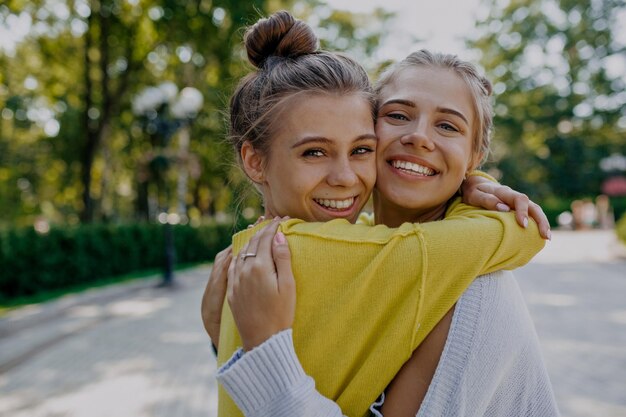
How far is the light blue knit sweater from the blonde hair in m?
0.59

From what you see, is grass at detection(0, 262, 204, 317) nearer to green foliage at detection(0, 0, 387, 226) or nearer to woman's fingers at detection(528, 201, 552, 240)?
green foliage at detection(0, 0, 387, 226)

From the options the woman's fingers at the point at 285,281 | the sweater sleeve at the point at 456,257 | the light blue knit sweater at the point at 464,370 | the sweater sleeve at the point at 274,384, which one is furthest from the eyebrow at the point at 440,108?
the sweater sleeve at the point at 274,384

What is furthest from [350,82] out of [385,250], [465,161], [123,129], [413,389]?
[123,129]

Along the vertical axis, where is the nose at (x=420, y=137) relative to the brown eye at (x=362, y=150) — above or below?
above

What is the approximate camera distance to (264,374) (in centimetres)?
122

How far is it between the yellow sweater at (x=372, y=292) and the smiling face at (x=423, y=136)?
0.37m

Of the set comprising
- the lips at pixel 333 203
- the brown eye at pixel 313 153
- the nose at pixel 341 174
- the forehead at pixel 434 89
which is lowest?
the lips at pixel 333 203

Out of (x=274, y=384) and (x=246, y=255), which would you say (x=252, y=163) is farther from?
(x=274, y=384)

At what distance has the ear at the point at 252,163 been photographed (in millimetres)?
Result: 1792

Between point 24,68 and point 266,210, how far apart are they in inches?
827

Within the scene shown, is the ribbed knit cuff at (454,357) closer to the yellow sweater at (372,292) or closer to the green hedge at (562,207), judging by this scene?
the yellow sweater at (372,292)

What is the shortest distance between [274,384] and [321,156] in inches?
27.3

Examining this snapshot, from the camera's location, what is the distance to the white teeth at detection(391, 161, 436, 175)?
66.5 inches

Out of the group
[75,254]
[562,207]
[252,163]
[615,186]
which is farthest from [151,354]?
[615,186]
